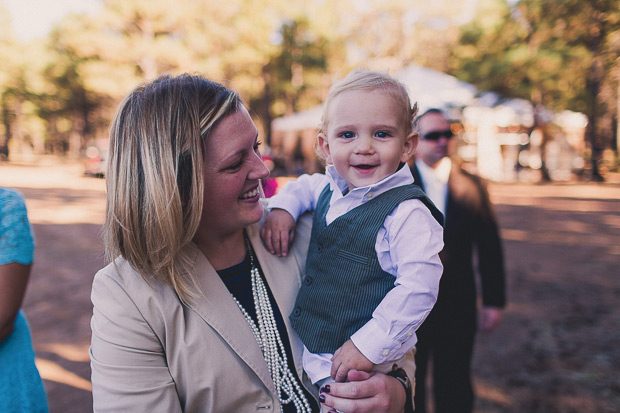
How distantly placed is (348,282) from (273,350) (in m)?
0.37

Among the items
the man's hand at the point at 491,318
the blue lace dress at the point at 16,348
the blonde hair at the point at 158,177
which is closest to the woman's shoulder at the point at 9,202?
the blue lace dress at the point at 16,348

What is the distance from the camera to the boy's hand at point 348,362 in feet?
4.73

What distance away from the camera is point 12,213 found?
1.75m

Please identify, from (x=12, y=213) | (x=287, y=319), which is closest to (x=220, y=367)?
(x=287, y=319)

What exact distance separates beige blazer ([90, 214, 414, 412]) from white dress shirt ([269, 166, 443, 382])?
0.97ft

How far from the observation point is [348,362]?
1445 millimetres

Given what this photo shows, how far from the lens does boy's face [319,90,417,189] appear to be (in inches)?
62.4

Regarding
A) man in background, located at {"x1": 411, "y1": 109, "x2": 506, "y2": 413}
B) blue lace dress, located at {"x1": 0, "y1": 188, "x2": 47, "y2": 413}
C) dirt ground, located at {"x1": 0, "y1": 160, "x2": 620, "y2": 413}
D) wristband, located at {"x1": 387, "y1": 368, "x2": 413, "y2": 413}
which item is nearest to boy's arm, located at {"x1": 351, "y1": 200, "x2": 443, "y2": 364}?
wristband, located at {"x1": 387, "y1": 368, "x2": 413, "y2": 413}

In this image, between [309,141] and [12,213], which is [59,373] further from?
[309,141]

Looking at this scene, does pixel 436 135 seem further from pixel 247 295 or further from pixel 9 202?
pixel 9 202

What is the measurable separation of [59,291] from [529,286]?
7384 mm

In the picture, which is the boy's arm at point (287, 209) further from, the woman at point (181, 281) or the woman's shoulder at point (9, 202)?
the woman's shoulder at point (9, 202)

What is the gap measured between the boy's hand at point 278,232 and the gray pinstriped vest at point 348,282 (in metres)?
0.20

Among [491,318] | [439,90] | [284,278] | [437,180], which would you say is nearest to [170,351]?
[284,278]
